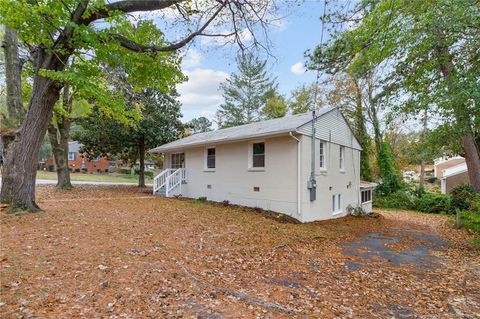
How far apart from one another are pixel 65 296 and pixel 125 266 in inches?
44.5

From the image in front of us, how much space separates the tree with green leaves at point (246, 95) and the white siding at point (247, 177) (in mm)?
20275

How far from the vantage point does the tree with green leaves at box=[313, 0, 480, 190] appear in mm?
6766

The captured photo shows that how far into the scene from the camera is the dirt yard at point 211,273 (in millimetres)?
3375

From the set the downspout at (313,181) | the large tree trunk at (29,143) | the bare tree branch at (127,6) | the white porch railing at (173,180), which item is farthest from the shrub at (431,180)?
the large tree trunk at (29,143)

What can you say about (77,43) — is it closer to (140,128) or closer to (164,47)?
(164,47)

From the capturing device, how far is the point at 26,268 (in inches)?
159

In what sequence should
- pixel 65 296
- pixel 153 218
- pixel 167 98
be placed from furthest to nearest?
1. pixel 167 98
2. pixel 153 218
3. pixel 65 296

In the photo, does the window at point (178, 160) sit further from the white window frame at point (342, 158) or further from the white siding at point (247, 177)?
the white window frame at point (342, 158)

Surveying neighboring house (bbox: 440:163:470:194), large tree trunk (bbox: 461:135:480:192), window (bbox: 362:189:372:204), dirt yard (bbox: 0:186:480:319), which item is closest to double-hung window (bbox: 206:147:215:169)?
dirt yard (bbox: 0:186:480:319)

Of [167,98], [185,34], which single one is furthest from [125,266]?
[167,98]

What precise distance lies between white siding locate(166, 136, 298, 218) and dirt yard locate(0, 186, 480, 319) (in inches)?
116

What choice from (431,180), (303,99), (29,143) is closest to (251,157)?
(29,143)

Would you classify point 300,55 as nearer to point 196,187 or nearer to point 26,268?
point 196,187

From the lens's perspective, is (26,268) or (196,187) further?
(196,187)
